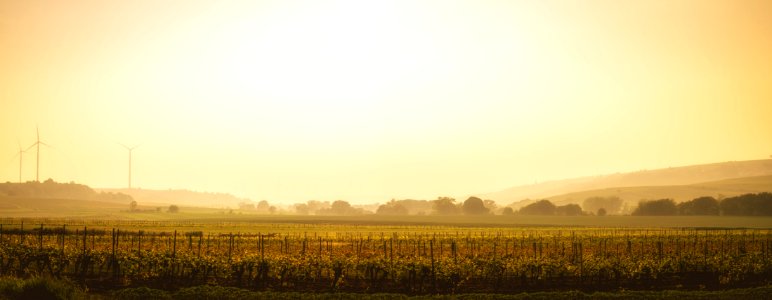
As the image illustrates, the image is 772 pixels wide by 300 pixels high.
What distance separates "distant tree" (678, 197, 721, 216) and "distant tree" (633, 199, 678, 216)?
249 centimetres

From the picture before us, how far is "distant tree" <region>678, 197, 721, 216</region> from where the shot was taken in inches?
6708

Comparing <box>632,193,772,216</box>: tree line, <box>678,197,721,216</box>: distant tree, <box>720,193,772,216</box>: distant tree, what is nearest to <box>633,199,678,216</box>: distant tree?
<box>632,193,772,216</box>: tree line

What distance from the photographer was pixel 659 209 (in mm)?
181000

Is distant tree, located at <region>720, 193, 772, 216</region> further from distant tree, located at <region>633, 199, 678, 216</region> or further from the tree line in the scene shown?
distant tree, located at <region>633, 199, 678, 216</region>

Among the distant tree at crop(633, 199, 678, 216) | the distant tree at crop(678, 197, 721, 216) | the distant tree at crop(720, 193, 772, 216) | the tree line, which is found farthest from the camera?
the distant tree at crop(633, 199, 678, 216)

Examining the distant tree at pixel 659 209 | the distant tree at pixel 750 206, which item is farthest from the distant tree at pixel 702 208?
the distant tree at pixel 750 206

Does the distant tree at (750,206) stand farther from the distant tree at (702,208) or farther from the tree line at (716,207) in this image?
the distant tree at (702,208)

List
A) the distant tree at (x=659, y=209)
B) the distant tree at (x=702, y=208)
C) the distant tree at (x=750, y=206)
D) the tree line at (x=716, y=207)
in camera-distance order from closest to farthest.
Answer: the distant tree at (x=750, y=206) < the tree line at (x=716, y=207) < the distant tree at (x=702, y=208) < the distant tree at (x=659, y=209)

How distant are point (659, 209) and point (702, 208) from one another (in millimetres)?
11882

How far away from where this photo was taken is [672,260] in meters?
41.4

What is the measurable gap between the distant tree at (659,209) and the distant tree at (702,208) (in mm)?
2491

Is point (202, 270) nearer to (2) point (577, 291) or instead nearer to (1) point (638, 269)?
(2) point (577, 291)

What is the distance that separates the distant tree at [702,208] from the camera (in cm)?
17038

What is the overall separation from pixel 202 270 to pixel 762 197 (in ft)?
526
